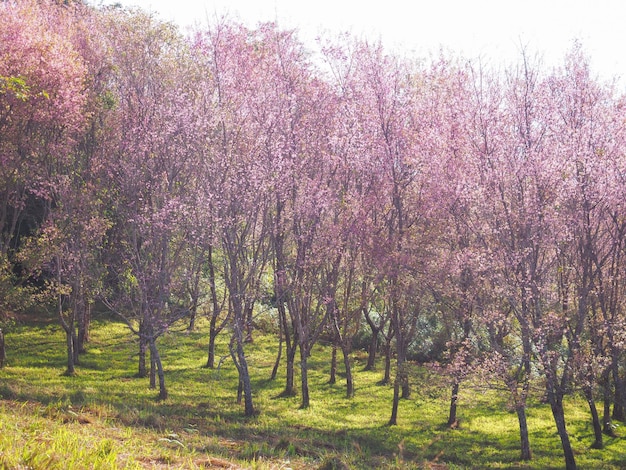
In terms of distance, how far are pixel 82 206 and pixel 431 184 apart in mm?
14447

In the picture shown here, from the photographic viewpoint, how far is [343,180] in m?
24.4

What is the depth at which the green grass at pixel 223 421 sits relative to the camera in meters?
8.56

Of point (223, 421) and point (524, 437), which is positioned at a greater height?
point (223, 421)

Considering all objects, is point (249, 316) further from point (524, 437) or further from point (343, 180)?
point (524, 437)

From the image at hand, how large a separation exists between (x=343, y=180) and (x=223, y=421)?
1116 centimetres

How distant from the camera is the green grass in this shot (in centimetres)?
856

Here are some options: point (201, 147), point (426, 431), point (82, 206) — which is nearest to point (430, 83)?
point (201, 147)

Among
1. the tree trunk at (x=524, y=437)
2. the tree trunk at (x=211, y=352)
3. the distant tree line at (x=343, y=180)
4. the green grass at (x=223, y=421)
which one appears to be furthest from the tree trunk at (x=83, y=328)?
the tree trunk at (x=524, y=437)

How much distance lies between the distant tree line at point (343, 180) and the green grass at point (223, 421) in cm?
115

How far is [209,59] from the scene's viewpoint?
22359mm

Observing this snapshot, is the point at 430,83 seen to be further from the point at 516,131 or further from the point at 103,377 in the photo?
the point at 103,377

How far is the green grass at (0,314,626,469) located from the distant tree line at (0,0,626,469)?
1.15 metres

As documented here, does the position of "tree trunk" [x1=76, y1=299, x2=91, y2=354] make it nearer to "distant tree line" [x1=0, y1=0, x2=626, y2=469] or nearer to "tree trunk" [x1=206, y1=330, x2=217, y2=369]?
"distant tree line" [x1=0, y1=0, x2=626, y2=469]

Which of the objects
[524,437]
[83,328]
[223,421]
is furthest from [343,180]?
[83,328]
